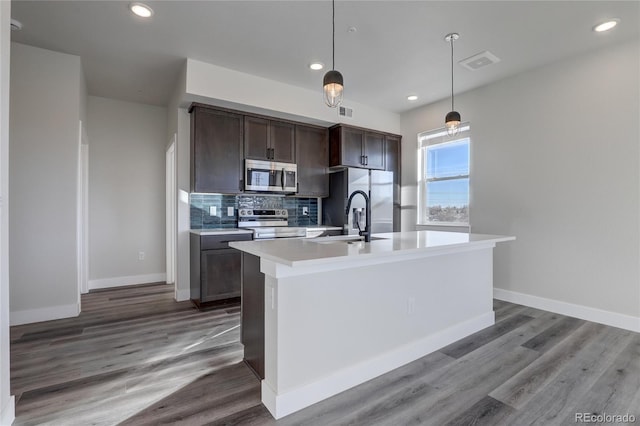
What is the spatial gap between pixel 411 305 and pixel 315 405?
3.25ft

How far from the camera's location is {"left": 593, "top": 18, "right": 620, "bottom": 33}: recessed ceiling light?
107 inches

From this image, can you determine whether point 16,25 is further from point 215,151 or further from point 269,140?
point 269,140

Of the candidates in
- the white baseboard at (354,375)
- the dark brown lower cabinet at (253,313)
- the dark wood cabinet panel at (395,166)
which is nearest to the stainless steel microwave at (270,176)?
the dark wood cabinet panel at (395,166)

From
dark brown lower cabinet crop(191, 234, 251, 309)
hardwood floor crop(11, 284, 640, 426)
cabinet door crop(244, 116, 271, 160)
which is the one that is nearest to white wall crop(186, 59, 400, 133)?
cabinet door crop(244, 116, 271, 160)

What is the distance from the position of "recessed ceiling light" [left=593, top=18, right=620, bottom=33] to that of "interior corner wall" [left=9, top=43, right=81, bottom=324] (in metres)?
5.07

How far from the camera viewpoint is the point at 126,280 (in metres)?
4.74

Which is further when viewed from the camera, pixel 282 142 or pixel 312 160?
pixel 312 160

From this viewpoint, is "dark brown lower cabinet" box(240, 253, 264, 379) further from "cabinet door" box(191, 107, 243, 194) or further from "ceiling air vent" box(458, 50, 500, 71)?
"ceiling air vent" box(458, 50, 500, 71)

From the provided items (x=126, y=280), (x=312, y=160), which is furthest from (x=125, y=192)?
(x=312, y=160)

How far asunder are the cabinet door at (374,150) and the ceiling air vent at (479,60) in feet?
5.47

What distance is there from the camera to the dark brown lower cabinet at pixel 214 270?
357 centimetres

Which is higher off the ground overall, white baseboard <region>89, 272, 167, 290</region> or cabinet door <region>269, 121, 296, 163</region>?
cabinet door <region>269, 121, 296, 163</region>

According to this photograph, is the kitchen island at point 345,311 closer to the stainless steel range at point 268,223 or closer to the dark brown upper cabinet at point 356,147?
the stainless steel range at point 268,223

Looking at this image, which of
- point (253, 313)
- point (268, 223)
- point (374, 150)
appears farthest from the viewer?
point (374, 150)
